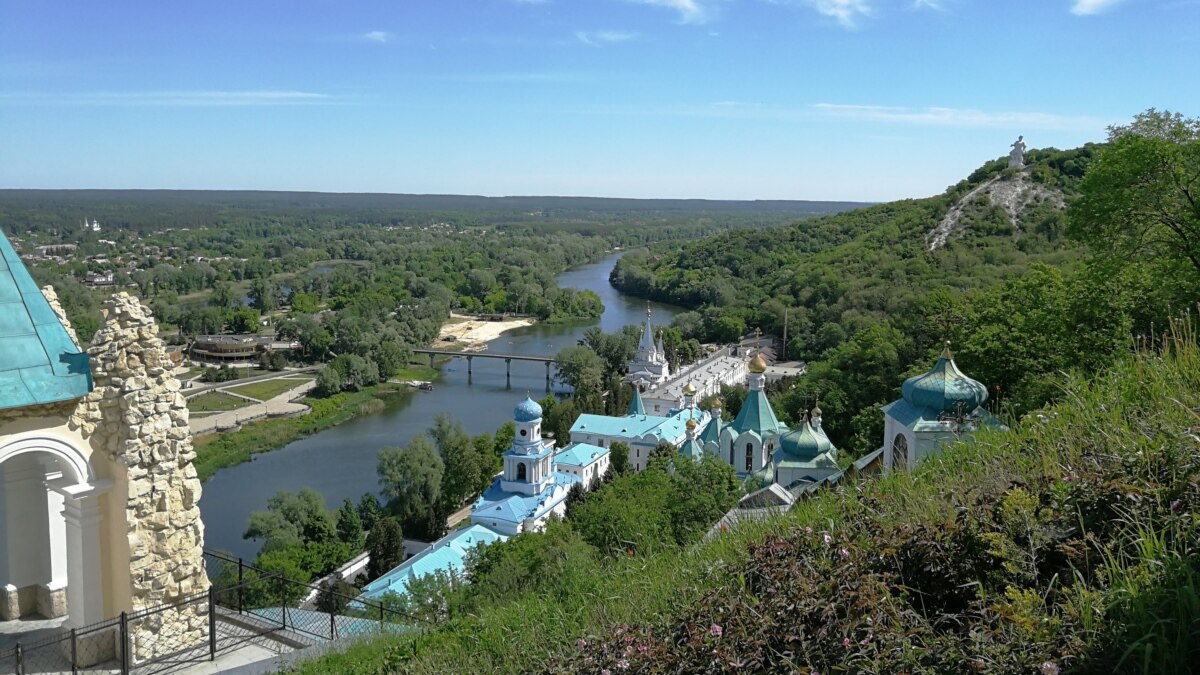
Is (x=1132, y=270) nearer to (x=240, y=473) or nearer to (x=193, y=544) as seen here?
(x=193, y=544)

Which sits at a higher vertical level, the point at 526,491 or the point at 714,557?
the point at 714,557

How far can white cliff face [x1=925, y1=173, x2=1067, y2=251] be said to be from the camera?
45344 mm

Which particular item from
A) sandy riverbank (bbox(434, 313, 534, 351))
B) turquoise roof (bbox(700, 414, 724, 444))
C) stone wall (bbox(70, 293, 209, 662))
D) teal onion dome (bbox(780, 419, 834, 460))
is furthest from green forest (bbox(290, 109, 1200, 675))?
sandy riverbank (bbox(434, 313, 534, 351))

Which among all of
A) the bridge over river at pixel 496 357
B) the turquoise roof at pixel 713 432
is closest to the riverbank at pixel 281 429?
the bridge over river at pixel 496 357

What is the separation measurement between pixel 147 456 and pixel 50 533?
0.82 meters

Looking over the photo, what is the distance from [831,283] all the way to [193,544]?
151ft

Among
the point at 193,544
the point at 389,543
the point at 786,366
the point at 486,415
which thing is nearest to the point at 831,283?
the point at 786,366

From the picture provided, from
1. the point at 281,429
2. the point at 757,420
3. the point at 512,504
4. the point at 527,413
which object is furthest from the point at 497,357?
the point at 757,420

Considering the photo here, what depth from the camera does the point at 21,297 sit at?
450 centimetres

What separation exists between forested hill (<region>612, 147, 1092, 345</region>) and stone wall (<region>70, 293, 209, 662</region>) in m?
26.1

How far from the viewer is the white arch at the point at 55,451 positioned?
4.28 metres

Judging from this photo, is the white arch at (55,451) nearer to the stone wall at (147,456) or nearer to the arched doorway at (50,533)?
the arched doorway at (50,533)

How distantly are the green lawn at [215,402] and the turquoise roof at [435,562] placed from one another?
82.8 feet

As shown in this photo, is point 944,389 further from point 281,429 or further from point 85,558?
point 281,429
